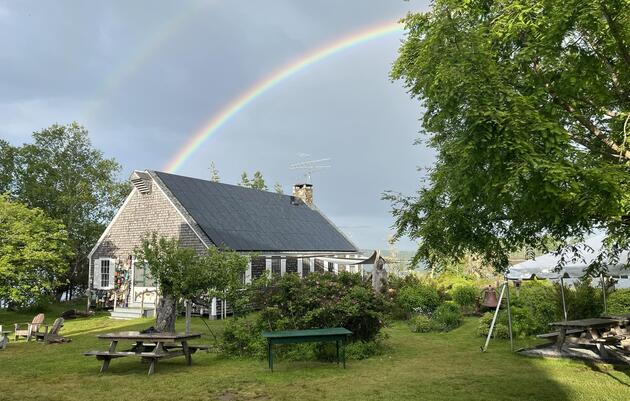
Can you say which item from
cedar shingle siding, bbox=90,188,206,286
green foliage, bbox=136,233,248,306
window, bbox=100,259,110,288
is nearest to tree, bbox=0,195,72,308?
window, bbox=100,259,110,288

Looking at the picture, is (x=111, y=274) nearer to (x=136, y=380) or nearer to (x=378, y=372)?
(x=136, y=380)

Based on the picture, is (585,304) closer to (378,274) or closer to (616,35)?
(378,274)

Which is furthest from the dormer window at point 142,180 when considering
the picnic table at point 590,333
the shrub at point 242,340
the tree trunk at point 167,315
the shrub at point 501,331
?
the picnic table at point 590,333

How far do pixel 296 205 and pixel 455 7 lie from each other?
2502 cm

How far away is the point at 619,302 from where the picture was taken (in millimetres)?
15359

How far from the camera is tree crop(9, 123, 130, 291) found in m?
31.1

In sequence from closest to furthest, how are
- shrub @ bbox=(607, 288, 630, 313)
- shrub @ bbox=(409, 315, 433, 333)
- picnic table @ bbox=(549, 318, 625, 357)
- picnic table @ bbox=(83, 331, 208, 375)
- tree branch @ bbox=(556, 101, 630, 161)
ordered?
tree branch @ bbox=(556, 101, 630, 161)
picnic table @ bbox=(83, 331, 208, 375)
picnic table @ bbox=(549, 318, 625, 357)
shrub @ bbox=(607, 288, 630, 313)
shrub @ bbox=(409, 315, 433, 333)

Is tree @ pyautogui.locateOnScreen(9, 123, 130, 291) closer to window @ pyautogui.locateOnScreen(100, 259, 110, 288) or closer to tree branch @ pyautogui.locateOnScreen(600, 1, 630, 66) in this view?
window @ pyautogui.locateOnScreen(100, 259, 110, 288)

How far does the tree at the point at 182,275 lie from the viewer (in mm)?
11531

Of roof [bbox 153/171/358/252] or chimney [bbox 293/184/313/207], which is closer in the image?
roof [bbox 153/171/358/252]

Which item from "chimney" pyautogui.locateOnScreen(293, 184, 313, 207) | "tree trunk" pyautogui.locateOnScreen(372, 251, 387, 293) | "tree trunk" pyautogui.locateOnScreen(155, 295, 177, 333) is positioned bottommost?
"tree trunk" pyautogui.locateOnScreen(155, 295, 177, 333)

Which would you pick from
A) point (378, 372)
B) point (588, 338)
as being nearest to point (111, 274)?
point (378, 372)

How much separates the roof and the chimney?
1.11m

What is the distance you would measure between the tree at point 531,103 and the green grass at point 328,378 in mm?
2596
